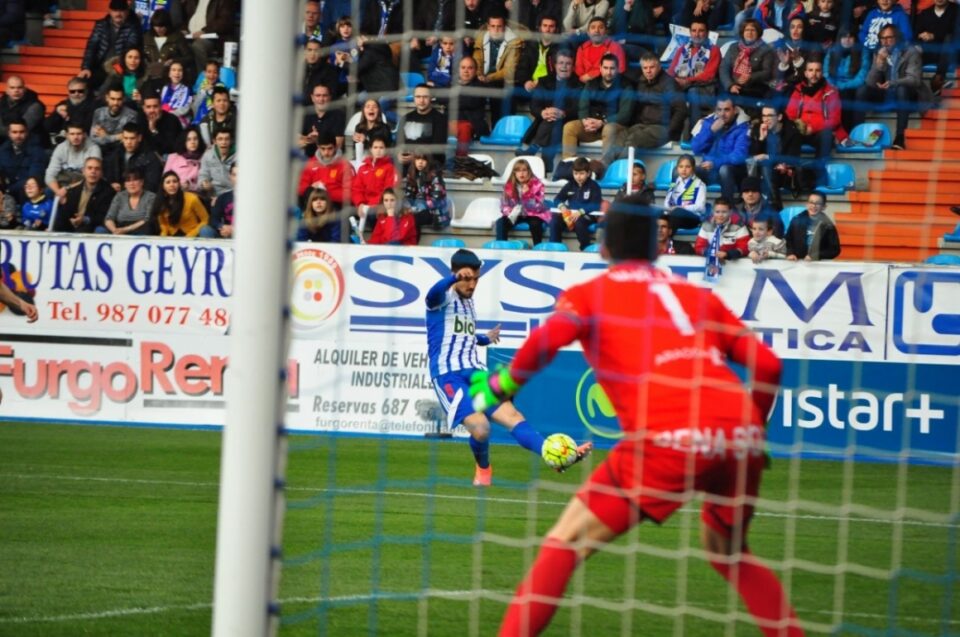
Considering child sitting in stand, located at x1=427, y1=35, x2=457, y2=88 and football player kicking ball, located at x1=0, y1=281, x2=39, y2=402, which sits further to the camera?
football player kicking ball, located at x1=0, y1=281, x2=39, y2=402

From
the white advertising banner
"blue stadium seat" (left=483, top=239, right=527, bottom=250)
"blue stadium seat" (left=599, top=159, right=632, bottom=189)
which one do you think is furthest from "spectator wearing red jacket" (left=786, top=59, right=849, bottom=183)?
the white advertising banner

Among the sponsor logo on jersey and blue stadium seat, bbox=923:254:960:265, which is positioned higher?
blue stadium seat, bbox=923:254:960:265

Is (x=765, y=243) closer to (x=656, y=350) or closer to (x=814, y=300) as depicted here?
(x=814, y=300)

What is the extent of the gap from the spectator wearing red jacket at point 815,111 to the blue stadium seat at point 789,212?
0.60 m

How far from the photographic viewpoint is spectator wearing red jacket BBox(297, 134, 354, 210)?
5.86 m

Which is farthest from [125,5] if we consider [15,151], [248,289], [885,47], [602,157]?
[248,289]

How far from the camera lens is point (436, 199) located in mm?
10914

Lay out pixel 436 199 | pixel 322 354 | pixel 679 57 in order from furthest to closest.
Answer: pixel 322 354 < pixel 436 199 < pixel 679 57

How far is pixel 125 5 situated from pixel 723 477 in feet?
50.0

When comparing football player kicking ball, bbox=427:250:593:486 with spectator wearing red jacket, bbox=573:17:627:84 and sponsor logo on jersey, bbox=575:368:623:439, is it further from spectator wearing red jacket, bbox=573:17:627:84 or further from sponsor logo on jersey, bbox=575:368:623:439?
spectator wearing red jacket, bbox=573:17:627:84

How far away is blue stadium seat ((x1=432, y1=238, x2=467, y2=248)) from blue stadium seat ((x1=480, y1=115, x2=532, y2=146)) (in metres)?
3.07

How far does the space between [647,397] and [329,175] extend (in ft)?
7.36

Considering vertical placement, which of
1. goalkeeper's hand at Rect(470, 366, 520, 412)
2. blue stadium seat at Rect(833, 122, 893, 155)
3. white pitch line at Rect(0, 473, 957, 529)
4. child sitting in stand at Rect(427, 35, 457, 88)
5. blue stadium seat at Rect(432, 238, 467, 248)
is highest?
child sitting in stand at Rect(427, 35, 457, 88)

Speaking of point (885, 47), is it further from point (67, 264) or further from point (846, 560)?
point (67, 264)
